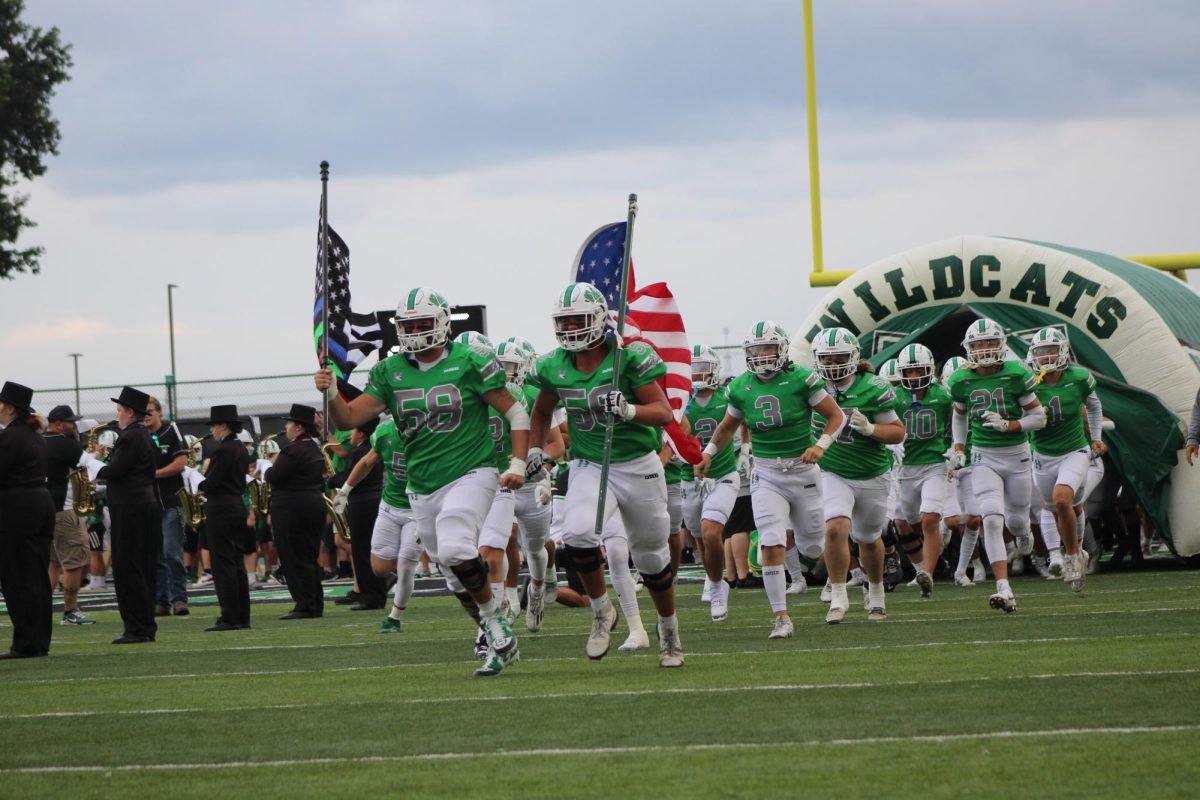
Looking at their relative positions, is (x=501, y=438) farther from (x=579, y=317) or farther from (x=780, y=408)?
(x=579, y=317)

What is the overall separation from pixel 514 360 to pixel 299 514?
10.9 ft

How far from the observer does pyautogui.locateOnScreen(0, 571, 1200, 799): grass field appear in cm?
600

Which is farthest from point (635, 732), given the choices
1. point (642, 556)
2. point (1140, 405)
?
point (1140, 405)

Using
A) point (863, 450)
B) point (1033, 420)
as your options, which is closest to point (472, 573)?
point (863, 450)

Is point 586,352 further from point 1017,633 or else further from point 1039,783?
point 1039,783

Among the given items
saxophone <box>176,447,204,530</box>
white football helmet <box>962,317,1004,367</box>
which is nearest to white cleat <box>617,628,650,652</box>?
white football helmet <box>962,317,1004,367</box>

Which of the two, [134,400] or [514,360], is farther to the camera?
[514,360]

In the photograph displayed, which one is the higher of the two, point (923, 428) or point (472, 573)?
point (923, 428)

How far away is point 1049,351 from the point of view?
1555cm

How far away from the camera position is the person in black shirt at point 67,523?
16.0 meters

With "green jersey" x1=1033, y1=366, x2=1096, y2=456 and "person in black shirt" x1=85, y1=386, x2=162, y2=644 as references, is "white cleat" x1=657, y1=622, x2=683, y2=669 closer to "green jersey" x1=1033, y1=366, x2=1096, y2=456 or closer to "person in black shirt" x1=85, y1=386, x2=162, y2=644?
"person in black shirt" x1=85, y1=386, x2=162, y2=644

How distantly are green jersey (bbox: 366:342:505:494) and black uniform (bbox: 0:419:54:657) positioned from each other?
389 cm

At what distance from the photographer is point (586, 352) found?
33.2 feet

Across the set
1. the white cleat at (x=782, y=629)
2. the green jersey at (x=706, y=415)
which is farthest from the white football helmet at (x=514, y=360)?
the white cleat at (x=782, y=629)
